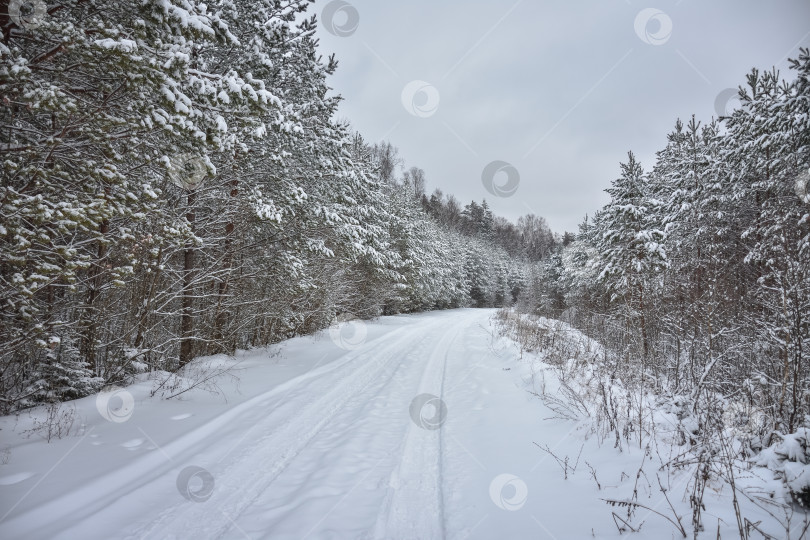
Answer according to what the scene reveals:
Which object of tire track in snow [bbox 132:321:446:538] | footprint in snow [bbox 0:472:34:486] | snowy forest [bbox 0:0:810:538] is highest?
snowy forest [bbox 0:0:810:538]

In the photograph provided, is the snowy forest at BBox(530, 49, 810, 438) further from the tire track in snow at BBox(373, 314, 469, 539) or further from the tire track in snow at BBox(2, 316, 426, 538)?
the tire track in snow at BBox(2, 316, 426, 538)

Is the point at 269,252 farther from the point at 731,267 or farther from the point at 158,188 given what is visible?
the point at 731,267

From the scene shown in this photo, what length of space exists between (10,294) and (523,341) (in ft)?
36.9

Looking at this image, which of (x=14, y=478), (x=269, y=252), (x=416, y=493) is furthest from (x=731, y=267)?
(x=14, y=478)

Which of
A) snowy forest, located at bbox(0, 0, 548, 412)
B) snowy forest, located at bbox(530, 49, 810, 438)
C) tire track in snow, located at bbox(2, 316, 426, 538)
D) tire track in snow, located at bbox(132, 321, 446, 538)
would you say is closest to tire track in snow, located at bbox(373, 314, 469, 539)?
tire track in snow, located at bbox(132, 321, 446, 538)

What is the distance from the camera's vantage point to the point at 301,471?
11.8 feet

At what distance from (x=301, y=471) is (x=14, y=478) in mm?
2618

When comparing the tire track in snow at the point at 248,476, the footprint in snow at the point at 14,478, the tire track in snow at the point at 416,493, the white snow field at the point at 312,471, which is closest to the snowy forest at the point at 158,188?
the footprint in snow at the point at 14,478

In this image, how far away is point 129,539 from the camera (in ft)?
8.23

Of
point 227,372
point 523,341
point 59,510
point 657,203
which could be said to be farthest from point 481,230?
point 59,510

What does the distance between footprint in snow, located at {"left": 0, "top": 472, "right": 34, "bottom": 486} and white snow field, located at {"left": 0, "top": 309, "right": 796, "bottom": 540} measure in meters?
0.02

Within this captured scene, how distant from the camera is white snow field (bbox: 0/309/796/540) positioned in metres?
2.72

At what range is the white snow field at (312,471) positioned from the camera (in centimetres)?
272

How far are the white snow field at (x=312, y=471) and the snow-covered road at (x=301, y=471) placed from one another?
0.02 metres
